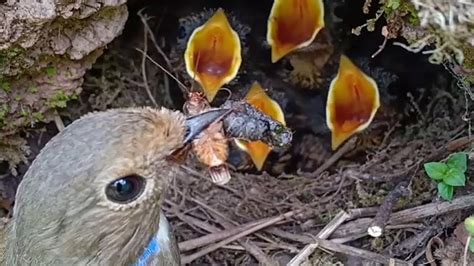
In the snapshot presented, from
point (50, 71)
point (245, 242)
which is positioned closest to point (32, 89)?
point (50, 71)

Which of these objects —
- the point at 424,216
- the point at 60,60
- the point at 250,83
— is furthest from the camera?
the point at 250,83

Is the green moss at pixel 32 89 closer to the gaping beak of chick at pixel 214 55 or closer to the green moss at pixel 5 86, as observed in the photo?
the green moss at pixel 5 86

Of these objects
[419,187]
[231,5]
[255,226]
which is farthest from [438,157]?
[231,5]

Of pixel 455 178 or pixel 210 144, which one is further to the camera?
pixel 210 144

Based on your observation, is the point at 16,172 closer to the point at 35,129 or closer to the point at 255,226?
the point at 35,129

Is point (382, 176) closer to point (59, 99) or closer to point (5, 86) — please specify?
point (59, 99)

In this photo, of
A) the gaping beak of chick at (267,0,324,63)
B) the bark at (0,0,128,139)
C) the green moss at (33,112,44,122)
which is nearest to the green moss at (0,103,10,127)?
the bark at (0,0,128,139)
